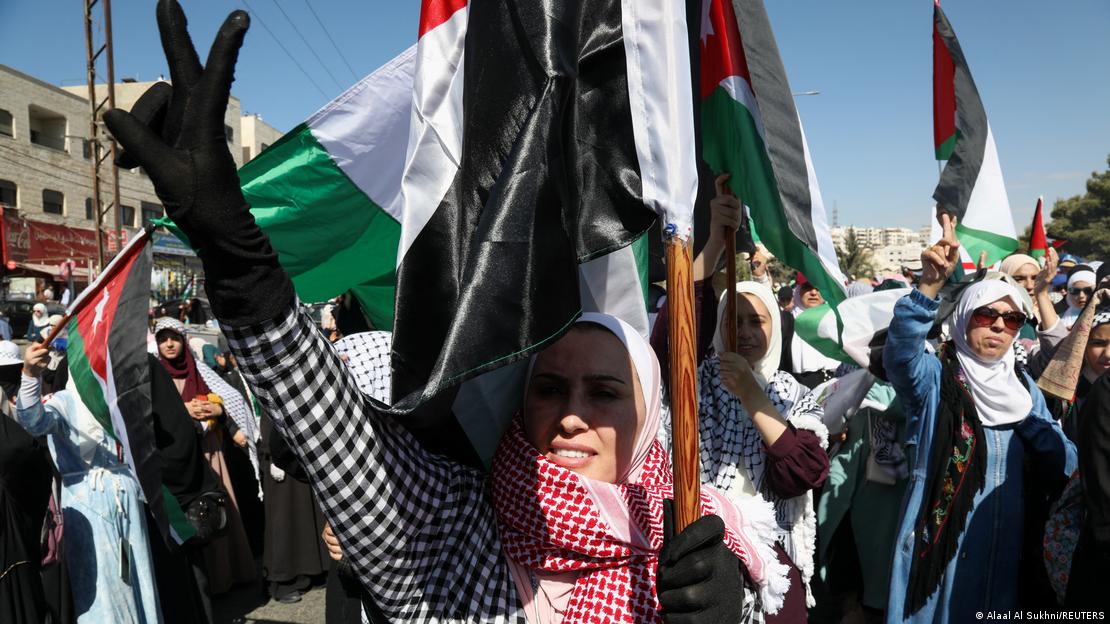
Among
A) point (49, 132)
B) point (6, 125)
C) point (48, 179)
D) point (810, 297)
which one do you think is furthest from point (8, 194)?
point (810, 297)

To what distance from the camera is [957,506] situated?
11.2 ft

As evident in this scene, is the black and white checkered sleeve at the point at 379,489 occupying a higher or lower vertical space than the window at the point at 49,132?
lower

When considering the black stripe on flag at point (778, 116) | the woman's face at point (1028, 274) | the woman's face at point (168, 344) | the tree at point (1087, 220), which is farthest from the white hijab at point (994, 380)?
the tree at point (1087, 220)

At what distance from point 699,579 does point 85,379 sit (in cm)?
298

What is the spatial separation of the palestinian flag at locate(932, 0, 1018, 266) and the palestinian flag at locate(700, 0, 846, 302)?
1022 mm

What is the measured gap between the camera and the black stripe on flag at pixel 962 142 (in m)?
2.88

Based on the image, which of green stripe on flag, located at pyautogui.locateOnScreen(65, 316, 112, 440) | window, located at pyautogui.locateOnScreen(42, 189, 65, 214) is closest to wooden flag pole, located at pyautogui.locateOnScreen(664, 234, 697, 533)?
green stripe on flag, located at pyautogui.locateOnScreen(65, 316, 112, 440)

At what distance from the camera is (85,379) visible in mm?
3258

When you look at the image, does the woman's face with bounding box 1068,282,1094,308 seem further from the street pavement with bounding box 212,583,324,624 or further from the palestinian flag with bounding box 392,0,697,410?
the street pavement with bounding box 212,583,324,624

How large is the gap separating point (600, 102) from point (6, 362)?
4191 mm

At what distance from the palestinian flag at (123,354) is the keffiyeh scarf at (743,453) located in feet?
7.44

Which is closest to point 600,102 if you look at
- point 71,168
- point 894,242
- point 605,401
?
point 605,401

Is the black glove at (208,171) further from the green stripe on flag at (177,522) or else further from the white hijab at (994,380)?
the white hijab at (994,380)

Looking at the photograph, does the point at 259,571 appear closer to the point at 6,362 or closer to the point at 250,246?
the point at 6,362
